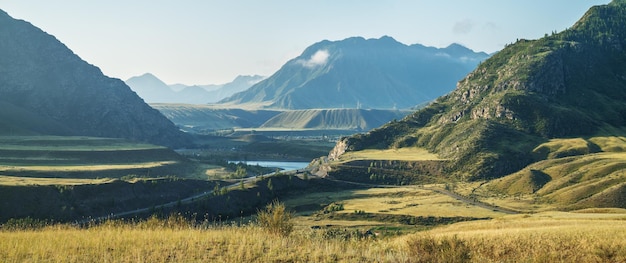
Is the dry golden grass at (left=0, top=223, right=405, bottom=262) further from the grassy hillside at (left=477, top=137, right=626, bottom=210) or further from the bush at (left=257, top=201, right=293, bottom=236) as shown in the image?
the grassy hillside at (left=477, top=137, right=626, bottom=210)

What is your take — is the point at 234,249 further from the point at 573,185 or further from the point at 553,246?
the point at 573,185

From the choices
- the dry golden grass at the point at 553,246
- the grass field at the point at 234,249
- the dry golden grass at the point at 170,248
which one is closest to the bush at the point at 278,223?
the grass field at the point at 234,249

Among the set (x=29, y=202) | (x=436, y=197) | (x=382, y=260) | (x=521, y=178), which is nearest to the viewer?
(x=382, y=260)

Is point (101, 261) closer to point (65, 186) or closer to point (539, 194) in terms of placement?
point (65, 186)

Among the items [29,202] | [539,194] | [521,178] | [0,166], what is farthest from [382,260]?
[0,166]

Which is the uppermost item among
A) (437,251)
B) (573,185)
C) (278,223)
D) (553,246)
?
(278,223)

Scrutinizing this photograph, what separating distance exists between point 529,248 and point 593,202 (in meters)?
144

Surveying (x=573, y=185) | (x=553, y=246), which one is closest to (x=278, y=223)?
(x=553, y=246)

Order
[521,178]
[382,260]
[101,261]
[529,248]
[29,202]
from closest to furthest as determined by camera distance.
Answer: [101,261]
[382,260]
[529,248]
[29,202]
[521,178]

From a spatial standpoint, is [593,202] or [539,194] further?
[539,194]

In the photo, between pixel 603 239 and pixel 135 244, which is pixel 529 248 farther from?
pixel 135 244

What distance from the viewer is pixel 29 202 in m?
140

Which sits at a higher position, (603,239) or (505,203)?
(603,239)

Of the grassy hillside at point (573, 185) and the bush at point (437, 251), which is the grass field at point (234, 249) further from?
the grassy hillside at point (573, 185)
